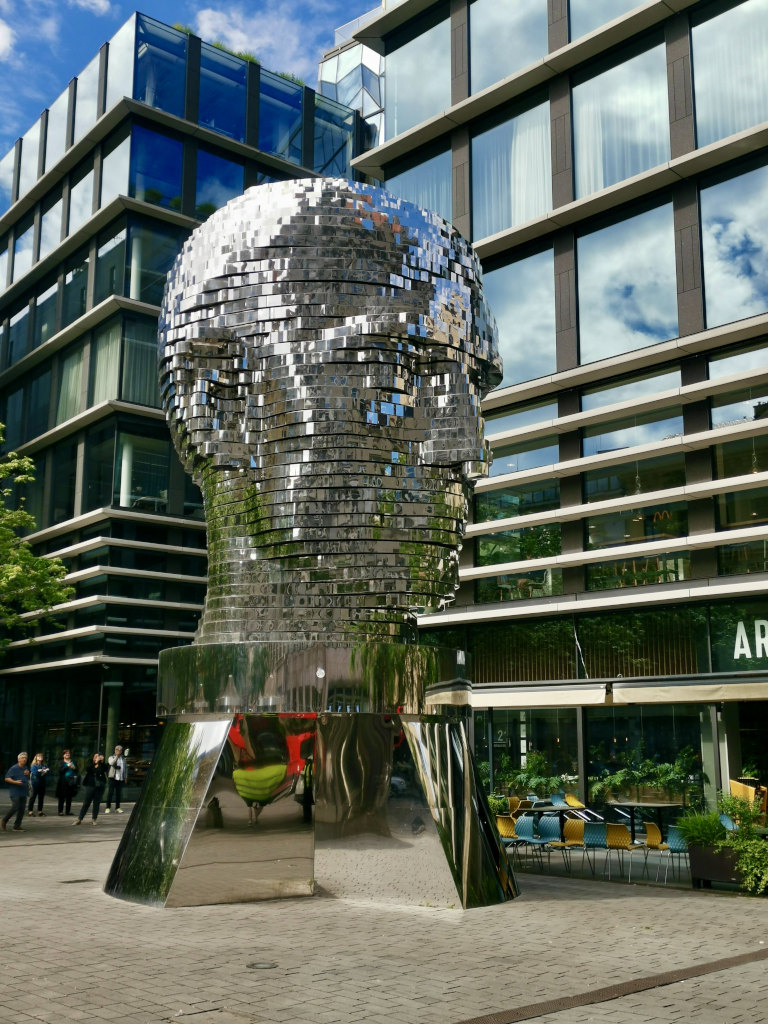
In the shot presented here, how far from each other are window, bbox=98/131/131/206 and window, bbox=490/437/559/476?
16.7 m

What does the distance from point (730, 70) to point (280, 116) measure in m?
20.8

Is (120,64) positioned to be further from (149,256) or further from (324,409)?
(324,409)

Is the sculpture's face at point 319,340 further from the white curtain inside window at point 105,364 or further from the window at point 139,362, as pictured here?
the white curtain inside window at point 105,364

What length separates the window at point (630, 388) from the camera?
2388cm

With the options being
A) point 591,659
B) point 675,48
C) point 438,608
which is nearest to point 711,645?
point 591,659

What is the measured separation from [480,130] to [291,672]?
71.0 feet

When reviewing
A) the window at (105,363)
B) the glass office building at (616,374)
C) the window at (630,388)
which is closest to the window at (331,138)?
the window at (105,363)

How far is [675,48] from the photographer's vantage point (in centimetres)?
2436

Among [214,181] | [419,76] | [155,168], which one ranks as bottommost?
[419,76]

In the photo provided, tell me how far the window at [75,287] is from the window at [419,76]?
42.5ft

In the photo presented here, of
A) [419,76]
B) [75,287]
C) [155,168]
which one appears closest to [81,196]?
[75,287]

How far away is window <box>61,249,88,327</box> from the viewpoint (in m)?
37.3

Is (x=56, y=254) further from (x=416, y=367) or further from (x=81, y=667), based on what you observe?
(x=416, y=367)

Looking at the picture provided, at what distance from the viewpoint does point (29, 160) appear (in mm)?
42906
